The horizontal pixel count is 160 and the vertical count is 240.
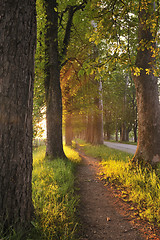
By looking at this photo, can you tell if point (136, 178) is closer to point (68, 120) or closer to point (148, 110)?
point (148, 110)

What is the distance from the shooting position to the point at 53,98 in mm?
7363

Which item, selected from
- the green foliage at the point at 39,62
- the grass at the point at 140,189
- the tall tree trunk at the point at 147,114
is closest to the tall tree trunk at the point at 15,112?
the grass at the point at 140,189

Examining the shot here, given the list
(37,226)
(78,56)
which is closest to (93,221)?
(37,226)

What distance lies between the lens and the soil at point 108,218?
2752 millimetres

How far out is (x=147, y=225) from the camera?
2.95m

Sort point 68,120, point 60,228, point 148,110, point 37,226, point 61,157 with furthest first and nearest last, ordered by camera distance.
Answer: point 68,120 → point 61,157 → point 148,110 → point 60,228 → point 37,226

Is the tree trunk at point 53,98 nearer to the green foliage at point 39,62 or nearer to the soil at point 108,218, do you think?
the green foliage at point 39,62

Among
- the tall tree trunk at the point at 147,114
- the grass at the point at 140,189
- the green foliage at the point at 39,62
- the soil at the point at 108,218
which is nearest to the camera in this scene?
the soil at the point at 108,218

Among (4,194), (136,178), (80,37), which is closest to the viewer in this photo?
(4,194)

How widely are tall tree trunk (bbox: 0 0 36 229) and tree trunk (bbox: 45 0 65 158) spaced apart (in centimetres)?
492

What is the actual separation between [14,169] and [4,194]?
1.16 ft

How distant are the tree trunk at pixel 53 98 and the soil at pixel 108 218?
2.84 metres

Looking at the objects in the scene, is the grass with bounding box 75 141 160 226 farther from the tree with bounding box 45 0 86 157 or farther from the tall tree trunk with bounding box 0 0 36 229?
the tree with bounding box 45 0 86 157

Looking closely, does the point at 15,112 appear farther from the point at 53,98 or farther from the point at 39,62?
the point at 39,62
